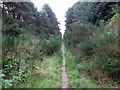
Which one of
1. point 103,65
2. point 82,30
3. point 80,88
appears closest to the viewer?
point 80,88

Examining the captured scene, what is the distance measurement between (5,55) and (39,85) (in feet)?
7.32

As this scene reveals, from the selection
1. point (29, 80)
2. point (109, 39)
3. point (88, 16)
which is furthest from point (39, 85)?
point (88, 16)

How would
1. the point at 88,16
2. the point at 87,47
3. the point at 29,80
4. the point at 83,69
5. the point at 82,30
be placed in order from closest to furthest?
the point at 29,80 < the point at 83,69 < the point at 87,47 < the point at 82,30 < the point at 88,16

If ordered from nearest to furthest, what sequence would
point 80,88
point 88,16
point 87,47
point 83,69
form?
point 80,88 → point 83,69 → point 87,47 → point 88,16

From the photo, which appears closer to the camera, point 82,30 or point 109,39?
point 109,39

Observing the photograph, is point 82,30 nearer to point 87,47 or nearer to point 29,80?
point 87,47

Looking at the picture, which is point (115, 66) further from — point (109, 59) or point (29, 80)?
point (29, 80)

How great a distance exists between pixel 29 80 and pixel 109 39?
409 cm

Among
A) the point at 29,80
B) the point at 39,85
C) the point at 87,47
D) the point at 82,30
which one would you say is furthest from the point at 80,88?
the point at 82,30

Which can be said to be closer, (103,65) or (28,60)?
(103,65)

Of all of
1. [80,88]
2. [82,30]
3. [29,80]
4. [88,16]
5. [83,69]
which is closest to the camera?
[80,88]

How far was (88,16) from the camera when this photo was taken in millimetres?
26328

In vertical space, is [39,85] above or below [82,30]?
below

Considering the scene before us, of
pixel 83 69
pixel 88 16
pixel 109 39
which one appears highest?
pixel 88 16
